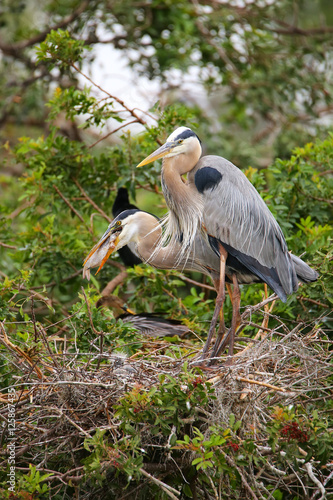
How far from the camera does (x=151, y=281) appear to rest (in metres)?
4.76

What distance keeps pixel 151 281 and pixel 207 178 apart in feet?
3.82

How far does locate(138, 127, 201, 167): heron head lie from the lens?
154 inches

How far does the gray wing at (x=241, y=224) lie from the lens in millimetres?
3885

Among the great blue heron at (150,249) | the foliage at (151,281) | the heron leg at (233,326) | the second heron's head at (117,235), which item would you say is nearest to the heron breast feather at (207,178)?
the great blue heron at (150,249)

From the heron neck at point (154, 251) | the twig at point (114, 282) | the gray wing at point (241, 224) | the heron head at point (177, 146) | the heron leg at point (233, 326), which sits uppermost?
the heron head at point (177, 146)

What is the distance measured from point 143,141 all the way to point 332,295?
2072 millimetres

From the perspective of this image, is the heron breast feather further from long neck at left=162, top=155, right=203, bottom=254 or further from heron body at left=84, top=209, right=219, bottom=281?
heron body at left=84, top=209, right=219, bottom=281

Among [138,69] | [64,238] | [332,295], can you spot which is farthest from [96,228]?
[332,295]

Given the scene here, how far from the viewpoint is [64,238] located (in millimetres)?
4992

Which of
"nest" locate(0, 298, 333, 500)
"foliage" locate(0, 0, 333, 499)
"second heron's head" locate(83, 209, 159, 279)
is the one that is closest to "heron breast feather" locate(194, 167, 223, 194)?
"second heron's head" locate(83, 209, 159, 279)

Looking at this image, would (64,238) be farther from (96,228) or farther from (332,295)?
(332,295)

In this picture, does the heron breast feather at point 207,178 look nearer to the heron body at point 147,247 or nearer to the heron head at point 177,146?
the heron head at point 177,146

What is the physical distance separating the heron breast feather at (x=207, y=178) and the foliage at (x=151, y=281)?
2.73ft

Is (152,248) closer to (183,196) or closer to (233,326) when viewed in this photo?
(183,196)
